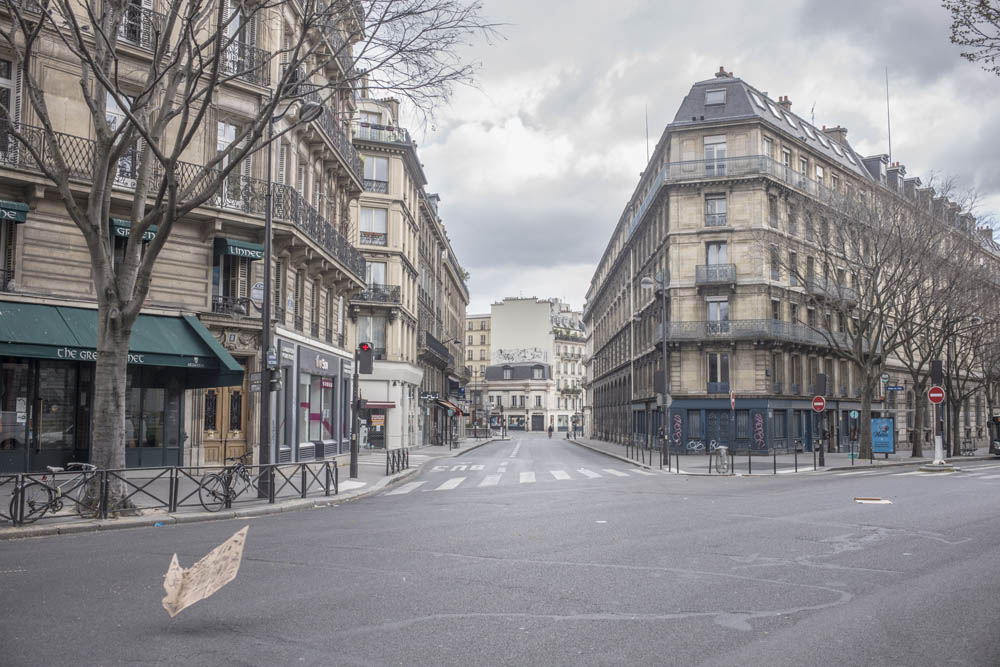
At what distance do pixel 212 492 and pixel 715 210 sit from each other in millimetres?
34179

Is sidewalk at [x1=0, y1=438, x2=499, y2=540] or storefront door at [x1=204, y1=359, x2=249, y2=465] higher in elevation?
storefront door at [x1=204, y1=359, x2=249, y2=465]

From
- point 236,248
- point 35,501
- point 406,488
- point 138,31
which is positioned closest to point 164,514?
point 35,501

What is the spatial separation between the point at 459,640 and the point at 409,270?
41.4 meters

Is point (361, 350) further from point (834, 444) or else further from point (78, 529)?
point (834, 444)

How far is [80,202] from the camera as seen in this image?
→ 18.4 m

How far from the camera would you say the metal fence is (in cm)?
1127

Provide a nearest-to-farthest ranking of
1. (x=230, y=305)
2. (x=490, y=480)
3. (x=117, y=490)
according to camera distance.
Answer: (x=117, y=490) < (x=230, y=305) < (x=490, y=480)

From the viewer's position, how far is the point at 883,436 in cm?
3759

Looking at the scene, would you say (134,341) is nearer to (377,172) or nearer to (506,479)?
(506,479)

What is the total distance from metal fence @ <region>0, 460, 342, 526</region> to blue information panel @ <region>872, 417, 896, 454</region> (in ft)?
102

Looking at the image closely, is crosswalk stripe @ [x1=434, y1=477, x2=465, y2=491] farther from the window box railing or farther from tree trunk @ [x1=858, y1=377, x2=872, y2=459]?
the window box railing

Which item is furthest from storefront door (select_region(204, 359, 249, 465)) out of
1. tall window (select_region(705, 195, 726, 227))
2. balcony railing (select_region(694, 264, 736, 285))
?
tall window (select_region(705, 195, 726, 227))

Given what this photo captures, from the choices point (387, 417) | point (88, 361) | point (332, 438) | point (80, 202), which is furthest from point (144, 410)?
point (387, 417)

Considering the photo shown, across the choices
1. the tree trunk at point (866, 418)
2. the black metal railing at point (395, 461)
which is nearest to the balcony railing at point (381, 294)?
the black metal railing at point (395, 461)
